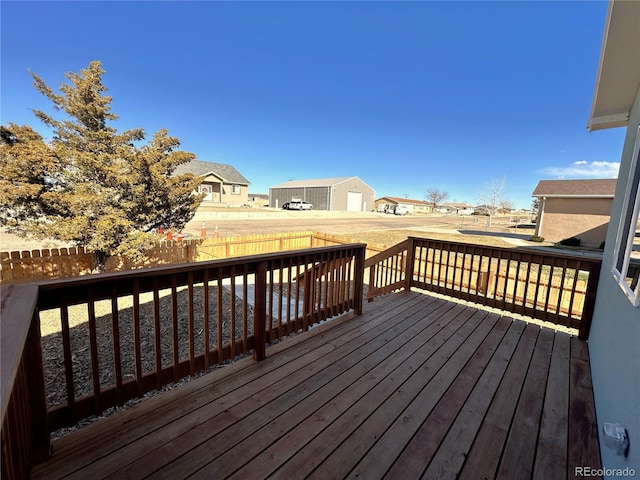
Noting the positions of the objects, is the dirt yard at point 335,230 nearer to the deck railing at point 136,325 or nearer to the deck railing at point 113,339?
the deck railing at point 136,325

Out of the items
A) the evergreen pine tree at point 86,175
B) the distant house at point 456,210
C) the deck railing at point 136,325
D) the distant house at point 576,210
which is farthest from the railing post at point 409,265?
the distant house at point 456,210

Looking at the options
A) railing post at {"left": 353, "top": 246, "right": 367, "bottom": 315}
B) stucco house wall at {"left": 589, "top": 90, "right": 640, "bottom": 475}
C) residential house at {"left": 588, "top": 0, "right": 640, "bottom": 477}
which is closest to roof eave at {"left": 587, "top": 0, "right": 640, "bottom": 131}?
residential house at {"left": 588, "top": 0, "right": 640, "bottom": 477}

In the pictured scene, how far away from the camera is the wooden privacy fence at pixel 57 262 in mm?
5332

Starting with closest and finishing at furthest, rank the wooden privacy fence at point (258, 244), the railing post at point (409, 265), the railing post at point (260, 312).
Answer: the railing post at point (260, 312)
the railing post at point (409, 265)
the wooden privacy fence at point (258, 244)

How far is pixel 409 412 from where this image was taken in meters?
1.83

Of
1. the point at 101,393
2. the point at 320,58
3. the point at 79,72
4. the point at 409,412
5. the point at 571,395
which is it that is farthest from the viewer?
the point at 320,58

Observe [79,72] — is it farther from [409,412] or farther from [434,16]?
[434,16]

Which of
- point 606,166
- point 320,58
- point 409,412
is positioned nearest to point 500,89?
point 320,58

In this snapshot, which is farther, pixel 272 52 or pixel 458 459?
pixel 272 52

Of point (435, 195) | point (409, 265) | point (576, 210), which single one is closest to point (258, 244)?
point (409, 265)

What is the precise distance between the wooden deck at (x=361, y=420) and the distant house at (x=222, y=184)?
29402 mm

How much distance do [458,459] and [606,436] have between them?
0.68m

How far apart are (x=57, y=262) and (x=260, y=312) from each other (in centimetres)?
605

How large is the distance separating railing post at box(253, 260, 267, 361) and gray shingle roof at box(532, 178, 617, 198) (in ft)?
57.7
